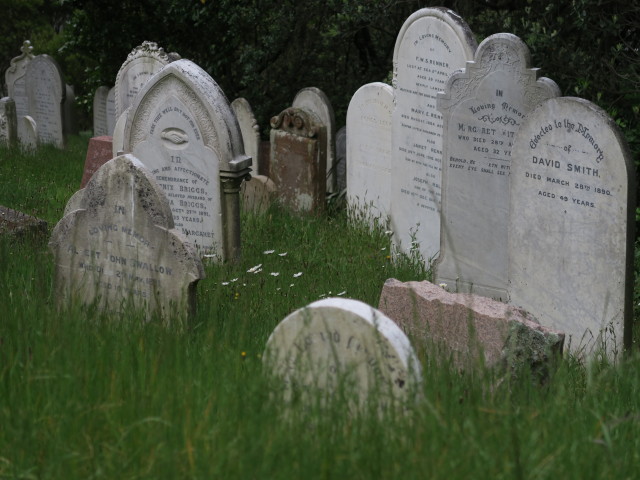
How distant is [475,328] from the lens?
4902mm

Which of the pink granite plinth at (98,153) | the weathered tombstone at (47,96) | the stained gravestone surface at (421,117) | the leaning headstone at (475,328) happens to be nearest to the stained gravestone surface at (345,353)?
the leaning headstone at (475,328)

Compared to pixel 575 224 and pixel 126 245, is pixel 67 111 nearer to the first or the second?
pixel 126 245

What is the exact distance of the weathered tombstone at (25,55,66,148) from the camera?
15617mm

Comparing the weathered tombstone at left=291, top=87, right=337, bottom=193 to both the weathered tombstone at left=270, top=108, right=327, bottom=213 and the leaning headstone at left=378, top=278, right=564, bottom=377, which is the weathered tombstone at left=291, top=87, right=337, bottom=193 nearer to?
the weathered tombstone at left=270, top=108, right=327, bottom=213

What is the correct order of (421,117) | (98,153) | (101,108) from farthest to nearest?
(101,108) → (98,153) → (421,117)

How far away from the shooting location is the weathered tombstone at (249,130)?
38.6 feet

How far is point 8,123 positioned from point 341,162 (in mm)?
5454

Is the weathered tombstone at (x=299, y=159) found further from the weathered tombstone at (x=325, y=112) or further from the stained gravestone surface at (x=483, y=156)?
the stained gravestone surface at (x=483, y=156)

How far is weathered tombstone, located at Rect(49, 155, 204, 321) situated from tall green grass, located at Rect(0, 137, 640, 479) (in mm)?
774

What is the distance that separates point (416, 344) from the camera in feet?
14.0

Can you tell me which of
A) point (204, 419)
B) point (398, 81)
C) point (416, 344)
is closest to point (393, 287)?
point (416, 344)

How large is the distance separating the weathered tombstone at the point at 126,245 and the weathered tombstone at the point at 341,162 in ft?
19.9

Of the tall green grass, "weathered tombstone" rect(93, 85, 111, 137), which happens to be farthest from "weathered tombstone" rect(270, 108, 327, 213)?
"weathered tombstone" rect(93, 85, 111, 137)

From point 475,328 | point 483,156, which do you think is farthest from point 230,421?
point 483,156
